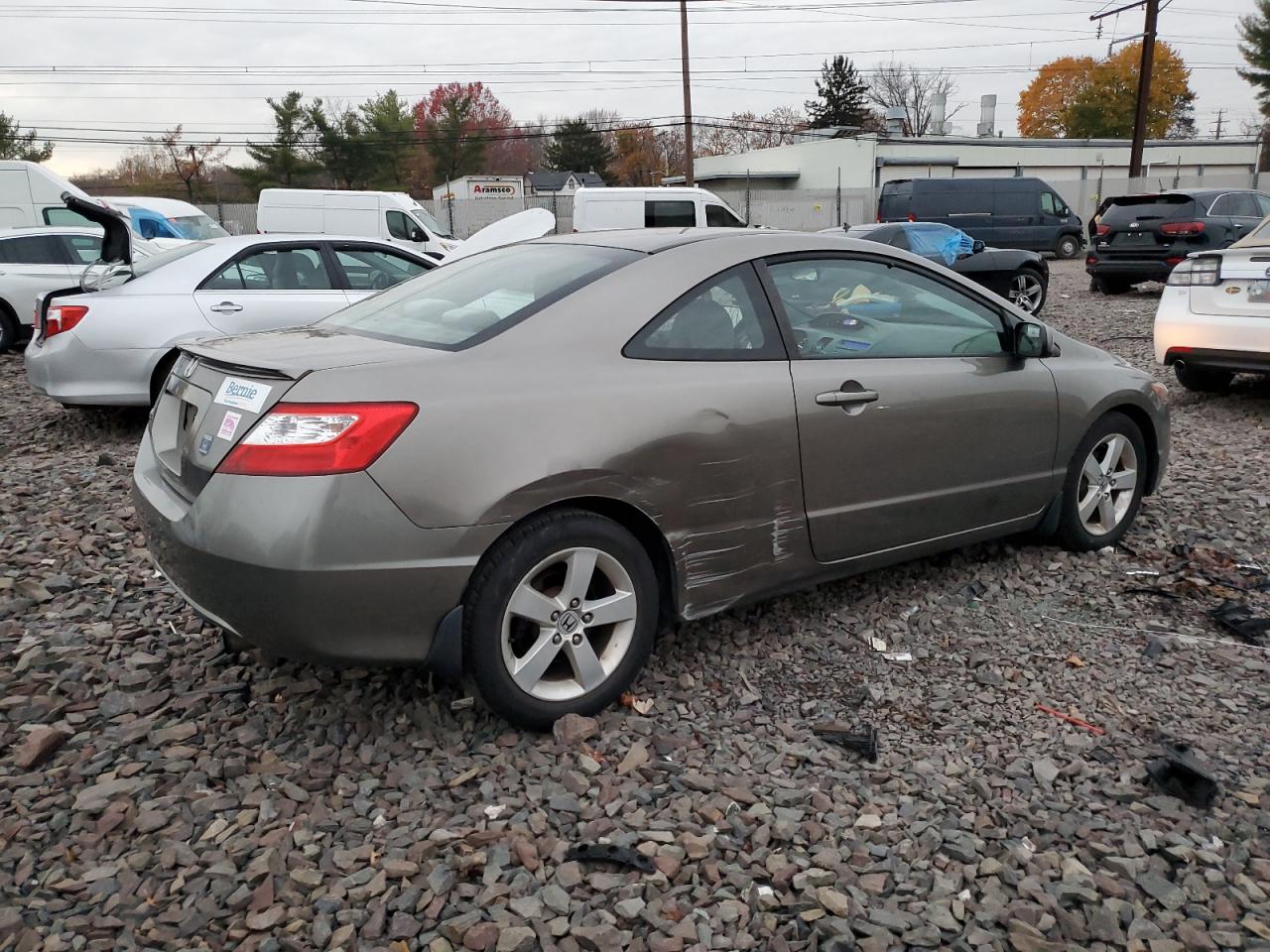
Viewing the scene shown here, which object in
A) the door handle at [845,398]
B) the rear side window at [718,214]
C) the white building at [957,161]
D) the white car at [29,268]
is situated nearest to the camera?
the door handle at [845,398]

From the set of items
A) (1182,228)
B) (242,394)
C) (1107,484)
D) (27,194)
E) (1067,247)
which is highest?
(27,194)

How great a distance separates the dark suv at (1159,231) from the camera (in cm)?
1559

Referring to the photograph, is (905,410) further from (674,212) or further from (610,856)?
(674,212)

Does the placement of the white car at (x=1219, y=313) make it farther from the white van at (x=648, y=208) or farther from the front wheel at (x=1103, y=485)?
the white van at (x=648, y=208)

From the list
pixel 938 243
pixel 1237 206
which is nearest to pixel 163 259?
pixel 938 243

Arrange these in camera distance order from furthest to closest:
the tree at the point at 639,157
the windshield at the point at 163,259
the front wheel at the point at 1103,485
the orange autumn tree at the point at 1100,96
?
1. the tree at the point at 639,157
2. the orange autumn tree at the point at 1100,96
3. the windshield at the point at 163,259
4. the front wheel at the point at 1103,485

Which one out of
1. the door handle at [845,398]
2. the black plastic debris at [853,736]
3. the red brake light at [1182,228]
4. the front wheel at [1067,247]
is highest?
the door handle at [845,398]

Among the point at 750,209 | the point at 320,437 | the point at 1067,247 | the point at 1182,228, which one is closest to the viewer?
the point at 320,437

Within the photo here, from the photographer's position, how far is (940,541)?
4.00 metres

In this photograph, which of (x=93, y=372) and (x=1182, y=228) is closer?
(x=93, y=372)

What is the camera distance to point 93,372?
6738mm

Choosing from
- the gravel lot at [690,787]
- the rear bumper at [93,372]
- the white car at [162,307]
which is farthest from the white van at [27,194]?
the gravel lot at [690,787]

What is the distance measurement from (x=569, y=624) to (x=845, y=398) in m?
1.31

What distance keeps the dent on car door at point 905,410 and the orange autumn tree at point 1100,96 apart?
7294 cm
